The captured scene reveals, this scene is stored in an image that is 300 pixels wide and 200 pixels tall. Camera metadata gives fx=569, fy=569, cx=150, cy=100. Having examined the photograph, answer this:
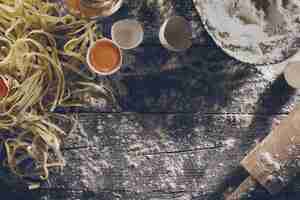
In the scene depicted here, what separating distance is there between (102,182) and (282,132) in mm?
694

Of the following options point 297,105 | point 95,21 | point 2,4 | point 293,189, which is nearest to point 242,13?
point 297,105

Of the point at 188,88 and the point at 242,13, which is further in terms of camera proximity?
the point at 188,88

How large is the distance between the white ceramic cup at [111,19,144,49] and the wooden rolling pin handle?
0.65 m

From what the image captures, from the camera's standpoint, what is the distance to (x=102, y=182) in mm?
2160

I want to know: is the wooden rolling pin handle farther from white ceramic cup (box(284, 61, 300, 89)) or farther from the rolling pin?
white ceramic cup (box(284, 61, 300, 89))

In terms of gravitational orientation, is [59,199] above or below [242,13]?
below

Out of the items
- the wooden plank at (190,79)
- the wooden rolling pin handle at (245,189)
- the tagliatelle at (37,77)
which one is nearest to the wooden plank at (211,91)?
the wooden plank at (190,79)

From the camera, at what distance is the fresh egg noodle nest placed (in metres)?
2.01

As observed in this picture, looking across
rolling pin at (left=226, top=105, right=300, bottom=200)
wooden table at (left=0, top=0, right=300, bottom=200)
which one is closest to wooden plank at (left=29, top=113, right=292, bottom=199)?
wooden table at (left=0, top=0, right=300, bottom=200)

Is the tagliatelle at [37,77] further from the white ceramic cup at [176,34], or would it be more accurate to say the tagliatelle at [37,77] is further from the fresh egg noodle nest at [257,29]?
the fresh egg noodle nest at [257,29]

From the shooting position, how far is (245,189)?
6.92ft

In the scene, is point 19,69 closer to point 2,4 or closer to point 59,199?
point 2,4

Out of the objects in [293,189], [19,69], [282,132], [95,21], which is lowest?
[293,189]

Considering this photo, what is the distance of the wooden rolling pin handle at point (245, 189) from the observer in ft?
6.87
